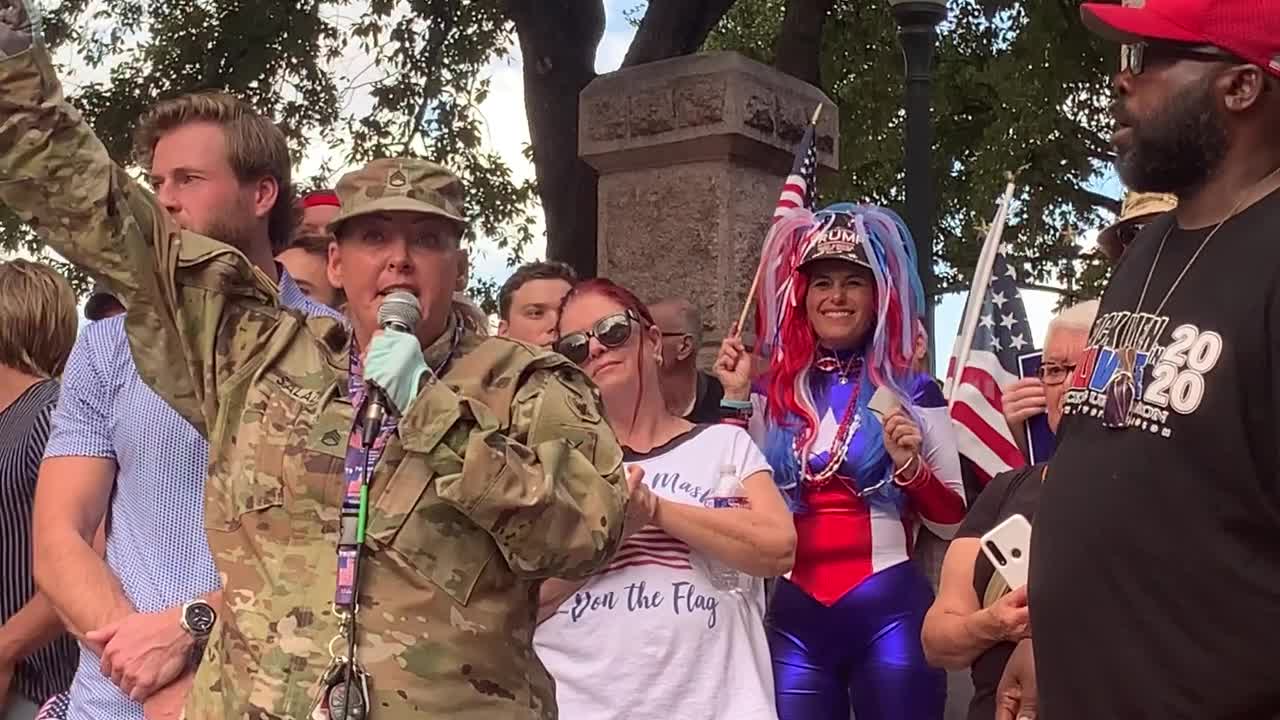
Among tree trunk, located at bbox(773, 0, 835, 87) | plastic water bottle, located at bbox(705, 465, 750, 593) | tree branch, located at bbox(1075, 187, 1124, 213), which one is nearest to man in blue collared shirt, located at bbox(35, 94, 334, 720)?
plastic water bottle, located at bbox(705, 465, 750, 593)

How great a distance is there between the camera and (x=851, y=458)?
4.44 metres

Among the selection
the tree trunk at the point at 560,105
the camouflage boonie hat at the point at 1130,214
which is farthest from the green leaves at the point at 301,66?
the camouflage boonie hat at the point at 1130,214

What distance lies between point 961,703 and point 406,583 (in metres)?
4.04

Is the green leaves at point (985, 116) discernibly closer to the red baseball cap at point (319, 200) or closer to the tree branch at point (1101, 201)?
the tree branch at point (1101, 201)

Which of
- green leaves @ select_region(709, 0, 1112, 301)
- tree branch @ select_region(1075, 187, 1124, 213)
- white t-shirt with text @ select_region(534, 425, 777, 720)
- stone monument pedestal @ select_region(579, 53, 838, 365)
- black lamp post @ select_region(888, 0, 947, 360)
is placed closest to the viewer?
white t-shirt with text @ select_region(534, 425, 777, 720)

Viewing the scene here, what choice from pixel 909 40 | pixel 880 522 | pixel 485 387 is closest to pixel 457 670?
pixel 485 387

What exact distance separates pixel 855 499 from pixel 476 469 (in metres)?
2.21

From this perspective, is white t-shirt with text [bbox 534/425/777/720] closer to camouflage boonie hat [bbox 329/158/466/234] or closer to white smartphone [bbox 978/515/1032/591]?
white smartphone [bbox 978/515/1032/591]

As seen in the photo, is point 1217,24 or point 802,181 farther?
point 802,181

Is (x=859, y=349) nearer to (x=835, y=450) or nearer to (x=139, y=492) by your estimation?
(x=835, y=450)

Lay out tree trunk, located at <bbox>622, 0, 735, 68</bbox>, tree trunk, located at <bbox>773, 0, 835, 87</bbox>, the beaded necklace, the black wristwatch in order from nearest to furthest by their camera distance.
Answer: the black wristwatch, the beaded necklace, tree trunk, located at <bbox>622, 0, 735, 68</bbox>, tree trunk, located at <bbox>773, 0, 835, 87</bbox>

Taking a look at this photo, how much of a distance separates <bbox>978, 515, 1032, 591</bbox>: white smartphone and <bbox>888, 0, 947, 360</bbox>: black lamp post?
13.6 ft

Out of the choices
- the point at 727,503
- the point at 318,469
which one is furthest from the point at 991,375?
the point at 318,469

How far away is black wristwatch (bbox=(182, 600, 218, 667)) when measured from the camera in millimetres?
2857
